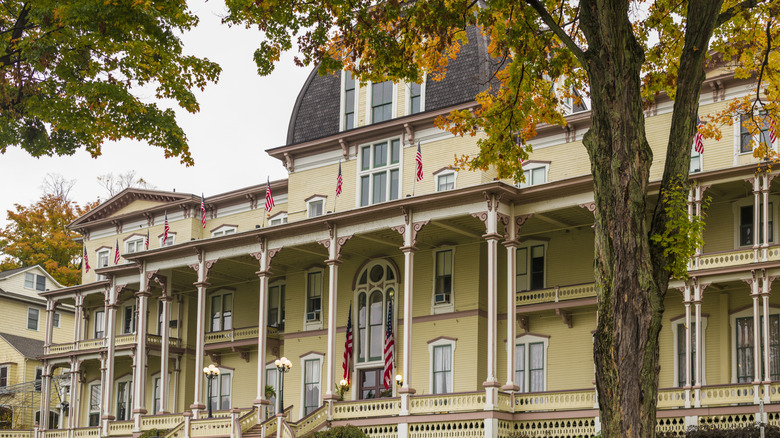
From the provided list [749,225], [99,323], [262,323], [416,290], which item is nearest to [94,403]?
[99,323]

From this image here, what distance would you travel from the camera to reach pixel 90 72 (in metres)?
19.1

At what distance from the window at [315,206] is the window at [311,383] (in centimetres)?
629

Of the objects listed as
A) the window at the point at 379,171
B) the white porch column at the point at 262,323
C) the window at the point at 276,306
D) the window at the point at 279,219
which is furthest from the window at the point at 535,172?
the window at the point at 276,306

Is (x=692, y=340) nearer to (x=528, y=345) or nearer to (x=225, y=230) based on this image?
(x=528, y=345)

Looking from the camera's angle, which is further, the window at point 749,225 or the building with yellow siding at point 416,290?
the window at point 749,225

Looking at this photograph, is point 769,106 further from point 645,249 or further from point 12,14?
point 12,14

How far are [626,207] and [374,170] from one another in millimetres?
29571

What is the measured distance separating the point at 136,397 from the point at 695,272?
24.4 meters

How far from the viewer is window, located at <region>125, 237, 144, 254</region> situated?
177ft

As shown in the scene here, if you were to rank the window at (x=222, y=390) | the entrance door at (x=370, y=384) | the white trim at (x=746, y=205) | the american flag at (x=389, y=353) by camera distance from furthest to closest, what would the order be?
1. the window at (x=222, y=390)
2. the entrance door at (x=370, y=384)
3. the american flag at (x=389, y=353)
4. the white trim at (x=746, y=205)

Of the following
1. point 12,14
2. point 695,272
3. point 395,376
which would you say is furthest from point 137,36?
point 395,376

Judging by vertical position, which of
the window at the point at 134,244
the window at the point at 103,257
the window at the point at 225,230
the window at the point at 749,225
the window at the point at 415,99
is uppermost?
the window at the point at 415,99

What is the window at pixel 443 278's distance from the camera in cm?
4034

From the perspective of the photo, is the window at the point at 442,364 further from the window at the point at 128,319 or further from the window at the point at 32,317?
the window at the point at 32,317
